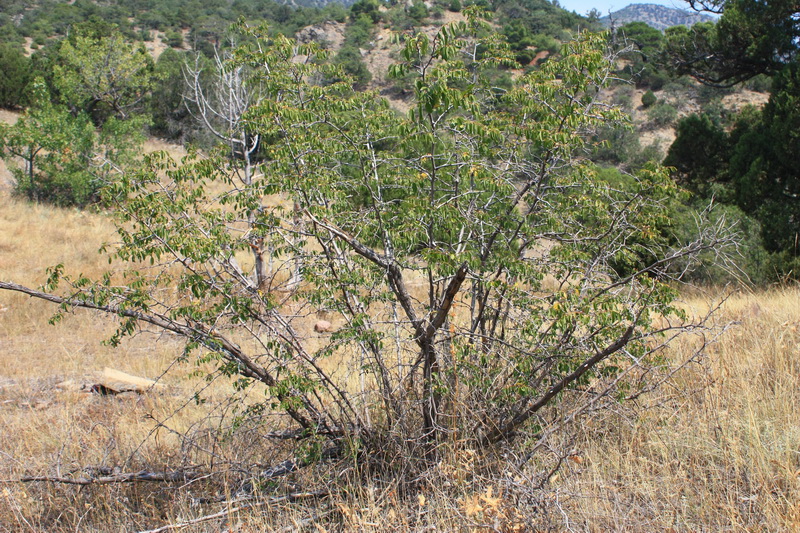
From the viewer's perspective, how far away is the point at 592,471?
3.02 metres

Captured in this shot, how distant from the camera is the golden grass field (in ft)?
8.40

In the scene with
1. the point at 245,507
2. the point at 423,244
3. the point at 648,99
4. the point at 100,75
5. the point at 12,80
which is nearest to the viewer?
the point at 245,507

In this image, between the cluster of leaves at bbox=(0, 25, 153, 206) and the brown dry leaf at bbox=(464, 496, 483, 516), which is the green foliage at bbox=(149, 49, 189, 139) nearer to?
the cluster of leaves at bbox=(0, 25, 153, 206)

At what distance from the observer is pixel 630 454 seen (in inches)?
124

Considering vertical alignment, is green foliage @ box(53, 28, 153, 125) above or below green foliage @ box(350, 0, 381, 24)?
below

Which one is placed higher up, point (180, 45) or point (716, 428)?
point (180, 45)

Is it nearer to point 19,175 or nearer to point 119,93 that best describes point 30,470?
point 19,175

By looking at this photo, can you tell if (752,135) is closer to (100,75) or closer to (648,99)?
(100,75)

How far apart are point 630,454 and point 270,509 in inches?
79.2

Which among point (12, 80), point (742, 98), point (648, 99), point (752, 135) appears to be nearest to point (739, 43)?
point (752, 135)

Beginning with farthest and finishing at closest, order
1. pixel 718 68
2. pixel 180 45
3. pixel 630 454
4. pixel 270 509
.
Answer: pixel 180 45 → pixel 718 68 → pixel 630 454 → pixel 270 509

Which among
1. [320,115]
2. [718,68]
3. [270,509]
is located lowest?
[270,509]

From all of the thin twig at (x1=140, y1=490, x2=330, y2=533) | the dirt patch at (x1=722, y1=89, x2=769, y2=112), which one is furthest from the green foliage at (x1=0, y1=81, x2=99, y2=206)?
the dirt patch at (x1=722, y1=89, x2=769, y2=112)

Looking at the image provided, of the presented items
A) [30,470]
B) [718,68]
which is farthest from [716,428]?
[718,68]
